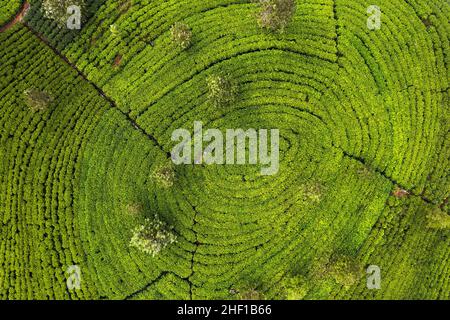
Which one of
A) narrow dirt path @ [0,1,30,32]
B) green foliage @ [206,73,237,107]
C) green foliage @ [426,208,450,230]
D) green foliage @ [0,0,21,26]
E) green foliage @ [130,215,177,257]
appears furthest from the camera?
narrow dirt path @ [0,1,30,32]

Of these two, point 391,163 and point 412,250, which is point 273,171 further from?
point 412,250

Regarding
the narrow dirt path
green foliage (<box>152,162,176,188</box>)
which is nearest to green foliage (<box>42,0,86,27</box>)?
the narrow dirt path

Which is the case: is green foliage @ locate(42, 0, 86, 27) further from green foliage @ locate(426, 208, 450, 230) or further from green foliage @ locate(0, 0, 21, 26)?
green foliage @ locate(426, 208, 450, 230)

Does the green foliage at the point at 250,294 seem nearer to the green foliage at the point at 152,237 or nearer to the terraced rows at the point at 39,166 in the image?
the green foliage at the point at 152,237

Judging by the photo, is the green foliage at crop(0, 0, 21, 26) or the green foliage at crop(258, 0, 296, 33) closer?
the green foliage at crop(258, 0, 296, 33)

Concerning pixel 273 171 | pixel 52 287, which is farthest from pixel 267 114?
pixel 52 287

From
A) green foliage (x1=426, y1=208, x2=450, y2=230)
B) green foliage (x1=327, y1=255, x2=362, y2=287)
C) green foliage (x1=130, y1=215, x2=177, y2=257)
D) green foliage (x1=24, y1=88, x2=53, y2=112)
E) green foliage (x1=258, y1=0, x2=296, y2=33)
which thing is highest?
green foliage (x1=258, y1=0, x2=296, y2=33)
